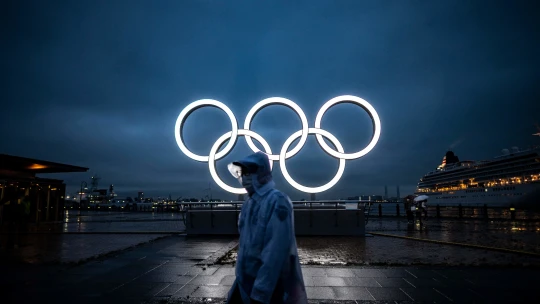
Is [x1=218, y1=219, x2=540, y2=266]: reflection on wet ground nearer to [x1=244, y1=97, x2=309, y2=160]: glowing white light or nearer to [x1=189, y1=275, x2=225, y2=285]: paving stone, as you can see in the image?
[x1=189, y1=275, x2=225, y2=285]: paving stone

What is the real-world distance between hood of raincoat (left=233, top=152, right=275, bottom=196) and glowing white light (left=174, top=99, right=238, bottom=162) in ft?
37.7

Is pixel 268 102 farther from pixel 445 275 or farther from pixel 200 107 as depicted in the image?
pixel 445 275

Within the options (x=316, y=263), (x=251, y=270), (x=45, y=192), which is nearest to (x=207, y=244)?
(x=316, y=263)

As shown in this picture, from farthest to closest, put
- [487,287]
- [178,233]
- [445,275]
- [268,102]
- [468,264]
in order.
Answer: [178,233] → [268,102] → [468,264] → [445,275] → [487,287]

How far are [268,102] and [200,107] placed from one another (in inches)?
113

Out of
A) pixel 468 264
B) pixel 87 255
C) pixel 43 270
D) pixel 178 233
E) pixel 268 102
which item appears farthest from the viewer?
pixel 178 233

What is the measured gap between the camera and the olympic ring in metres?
14.0

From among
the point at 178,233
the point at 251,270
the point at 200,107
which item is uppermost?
the point at 200,107

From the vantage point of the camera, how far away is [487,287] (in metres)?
6.24

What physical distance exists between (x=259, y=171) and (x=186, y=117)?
12.1 m

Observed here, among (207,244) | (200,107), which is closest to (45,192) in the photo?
(200,107)

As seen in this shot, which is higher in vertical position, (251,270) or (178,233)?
(251,270)

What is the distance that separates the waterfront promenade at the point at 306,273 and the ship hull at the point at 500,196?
6864cm

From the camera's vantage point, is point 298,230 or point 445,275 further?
point 298,230
